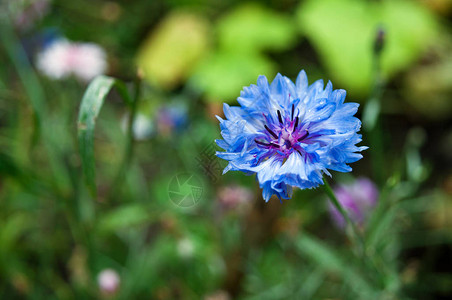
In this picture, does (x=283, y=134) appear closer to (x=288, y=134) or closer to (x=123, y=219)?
(x=288, y=134)

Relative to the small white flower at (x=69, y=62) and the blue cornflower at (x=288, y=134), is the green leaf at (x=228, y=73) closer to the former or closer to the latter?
the small white flower at (x=69, y=62)

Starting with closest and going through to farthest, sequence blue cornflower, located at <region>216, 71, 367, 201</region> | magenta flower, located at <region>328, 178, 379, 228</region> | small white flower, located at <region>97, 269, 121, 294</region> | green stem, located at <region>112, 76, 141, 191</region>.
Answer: blue cornflower, located at <region>216, 71, 367, 201</region>, green stem, located at <region>112, 76, 141, 191</region>, small white flower, located at <region>97, 269, 121, 294</region>, magenta flower, located at <region>328, 178, 379, 228</region>

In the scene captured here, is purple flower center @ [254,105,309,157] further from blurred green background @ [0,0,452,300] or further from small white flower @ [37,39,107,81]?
small white flower @ [37,39,107,81]

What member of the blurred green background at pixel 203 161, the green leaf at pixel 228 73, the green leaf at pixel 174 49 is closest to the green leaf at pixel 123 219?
the blurred green background at pixel 203 161

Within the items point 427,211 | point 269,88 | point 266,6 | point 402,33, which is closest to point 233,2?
point 266,6

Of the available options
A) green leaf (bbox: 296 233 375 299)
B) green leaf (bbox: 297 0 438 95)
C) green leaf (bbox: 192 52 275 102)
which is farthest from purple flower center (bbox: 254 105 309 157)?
green leaf (bbox: 297 0 438 95)
